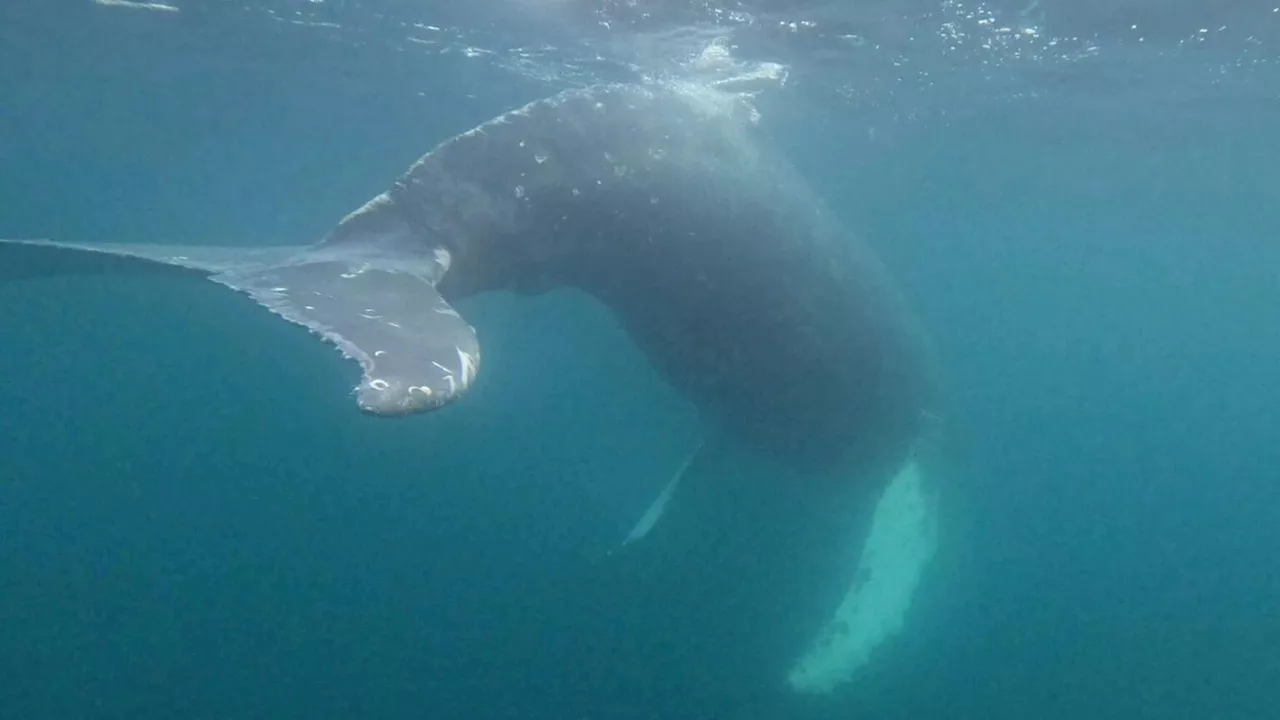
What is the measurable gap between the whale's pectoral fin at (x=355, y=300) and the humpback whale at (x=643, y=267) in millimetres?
21

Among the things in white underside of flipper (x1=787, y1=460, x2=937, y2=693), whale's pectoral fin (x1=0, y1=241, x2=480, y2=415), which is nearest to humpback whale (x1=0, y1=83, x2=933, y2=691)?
whale's pectoral fin (x1=0, y1=241, x2=480, y2=415)

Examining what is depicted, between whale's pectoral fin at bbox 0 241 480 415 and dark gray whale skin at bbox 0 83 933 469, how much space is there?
0.02 meters

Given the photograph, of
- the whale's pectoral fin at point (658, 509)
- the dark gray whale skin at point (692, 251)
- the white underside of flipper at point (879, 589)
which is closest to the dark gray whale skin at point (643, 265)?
the dark gray whale skin at point (692, 251)

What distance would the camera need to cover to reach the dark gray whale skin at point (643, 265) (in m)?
6.39

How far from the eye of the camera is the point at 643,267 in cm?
1002

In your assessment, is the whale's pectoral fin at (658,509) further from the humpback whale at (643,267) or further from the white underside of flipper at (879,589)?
the white underside of flipper at (879,589)

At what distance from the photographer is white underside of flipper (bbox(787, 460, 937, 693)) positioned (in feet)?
45.0

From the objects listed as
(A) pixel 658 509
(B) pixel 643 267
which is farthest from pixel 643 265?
(A) pixel 658 509

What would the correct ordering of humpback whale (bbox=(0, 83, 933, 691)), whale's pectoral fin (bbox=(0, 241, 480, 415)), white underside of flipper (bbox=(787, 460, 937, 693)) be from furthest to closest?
white underside of flipper (bbox=(787, 460, 937, 693)), humpback whale (bbox=(0, 83, 933, 691)), whale's pectoral fin (bbox=(0, 241, 480, 415))

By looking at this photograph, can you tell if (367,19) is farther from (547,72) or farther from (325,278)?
(325,278)

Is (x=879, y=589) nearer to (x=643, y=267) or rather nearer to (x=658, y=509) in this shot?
(x=658, y=509)

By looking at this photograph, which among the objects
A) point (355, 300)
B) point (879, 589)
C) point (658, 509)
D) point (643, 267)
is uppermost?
point (355, 300)

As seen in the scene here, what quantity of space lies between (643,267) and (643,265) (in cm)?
3

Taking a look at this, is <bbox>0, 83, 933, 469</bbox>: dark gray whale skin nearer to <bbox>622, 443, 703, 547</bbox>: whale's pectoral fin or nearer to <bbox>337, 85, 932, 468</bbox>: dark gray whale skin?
<bbox>337, 85, 932, 468</bbox>: dark gray whale skin
